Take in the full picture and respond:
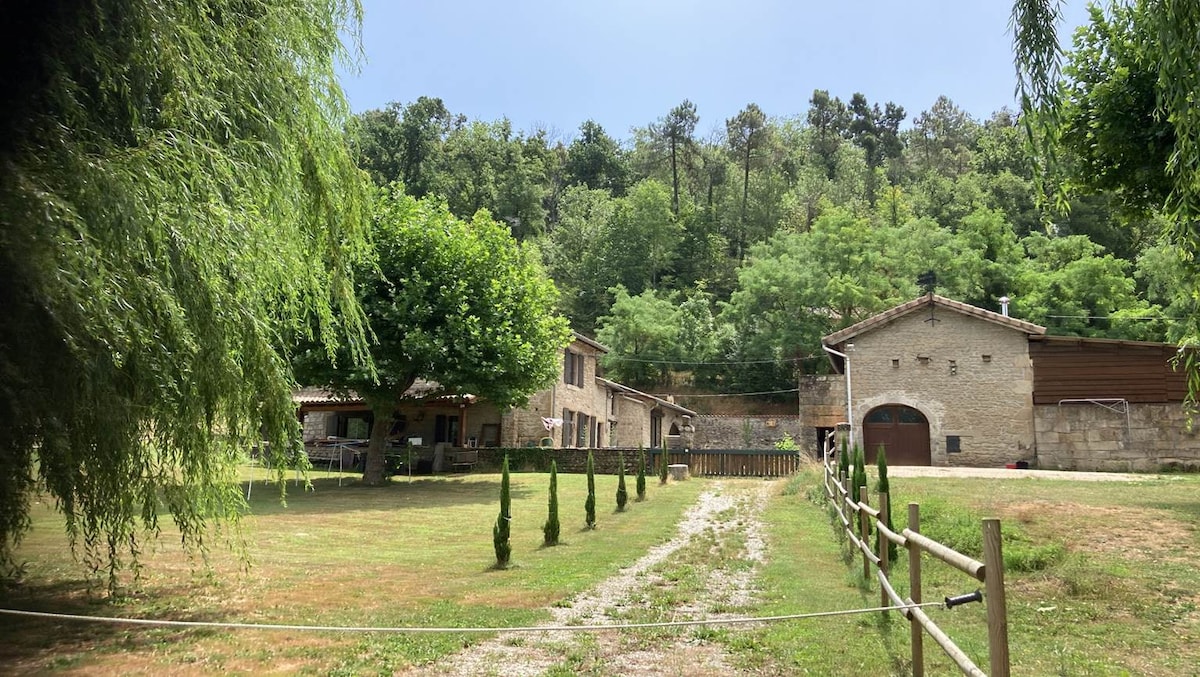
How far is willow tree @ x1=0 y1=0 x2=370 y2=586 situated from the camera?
16.3ft

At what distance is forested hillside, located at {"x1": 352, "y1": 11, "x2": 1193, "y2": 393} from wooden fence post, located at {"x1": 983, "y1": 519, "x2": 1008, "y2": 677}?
2960cm

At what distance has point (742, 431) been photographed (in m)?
37.9

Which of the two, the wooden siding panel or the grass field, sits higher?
the wooden siding panel

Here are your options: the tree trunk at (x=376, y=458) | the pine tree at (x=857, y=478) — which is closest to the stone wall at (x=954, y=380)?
the tree trunk at (x=376, y=458)

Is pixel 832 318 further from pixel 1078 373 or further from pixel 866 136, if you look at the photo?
pixel 866 136

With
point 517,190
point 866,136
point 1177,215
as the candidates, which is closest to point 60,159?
point 1177,215

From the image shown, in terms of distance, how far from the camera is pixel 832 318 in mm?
42594

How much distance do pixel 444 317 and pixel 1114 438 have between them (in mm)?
21746

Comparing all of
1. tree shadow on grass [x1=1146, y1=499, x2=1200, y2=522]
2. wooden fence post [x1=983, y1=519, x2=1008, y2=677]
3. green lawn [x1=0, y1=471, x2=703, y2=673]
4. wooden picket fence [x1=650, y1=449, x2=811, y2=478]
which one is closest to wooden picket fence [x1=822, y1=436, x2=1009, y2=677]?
wooden fence post [x1=983, y1=519, x2=1008, y2=677]

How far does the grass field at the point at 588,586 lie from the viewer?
5.81 m

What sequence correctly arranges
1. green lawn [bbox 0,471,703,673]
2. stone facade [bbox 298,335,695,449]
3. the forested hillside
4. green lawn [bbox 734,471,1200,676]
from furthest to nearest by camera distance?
1. the forested hillside
2. stone facade [bbox 298,335,695,449]
3. green lawn [bbox 0,471,703,673]
4. green lawn [bbox 734,471,1200,676]

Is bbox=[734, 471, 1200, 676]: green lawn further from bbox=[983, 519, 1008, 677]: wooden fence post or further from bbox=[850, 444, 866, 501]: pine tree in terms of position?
bbox=[983, 519, 1008, 677]: wooden fence post

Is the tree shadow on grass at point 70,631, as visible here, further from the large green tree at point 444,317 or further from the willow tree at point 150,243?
the large green tree at point 444,317

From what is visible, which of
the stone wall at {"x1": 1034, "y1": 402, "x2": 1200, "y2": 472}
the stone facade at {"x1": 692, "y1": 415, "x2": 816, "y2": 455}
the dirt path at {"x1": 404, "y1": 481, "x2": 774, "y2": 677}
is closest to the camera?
the dirt path at {"x1": 404, "y1": 481, "x2": 774, "y2": 677}
